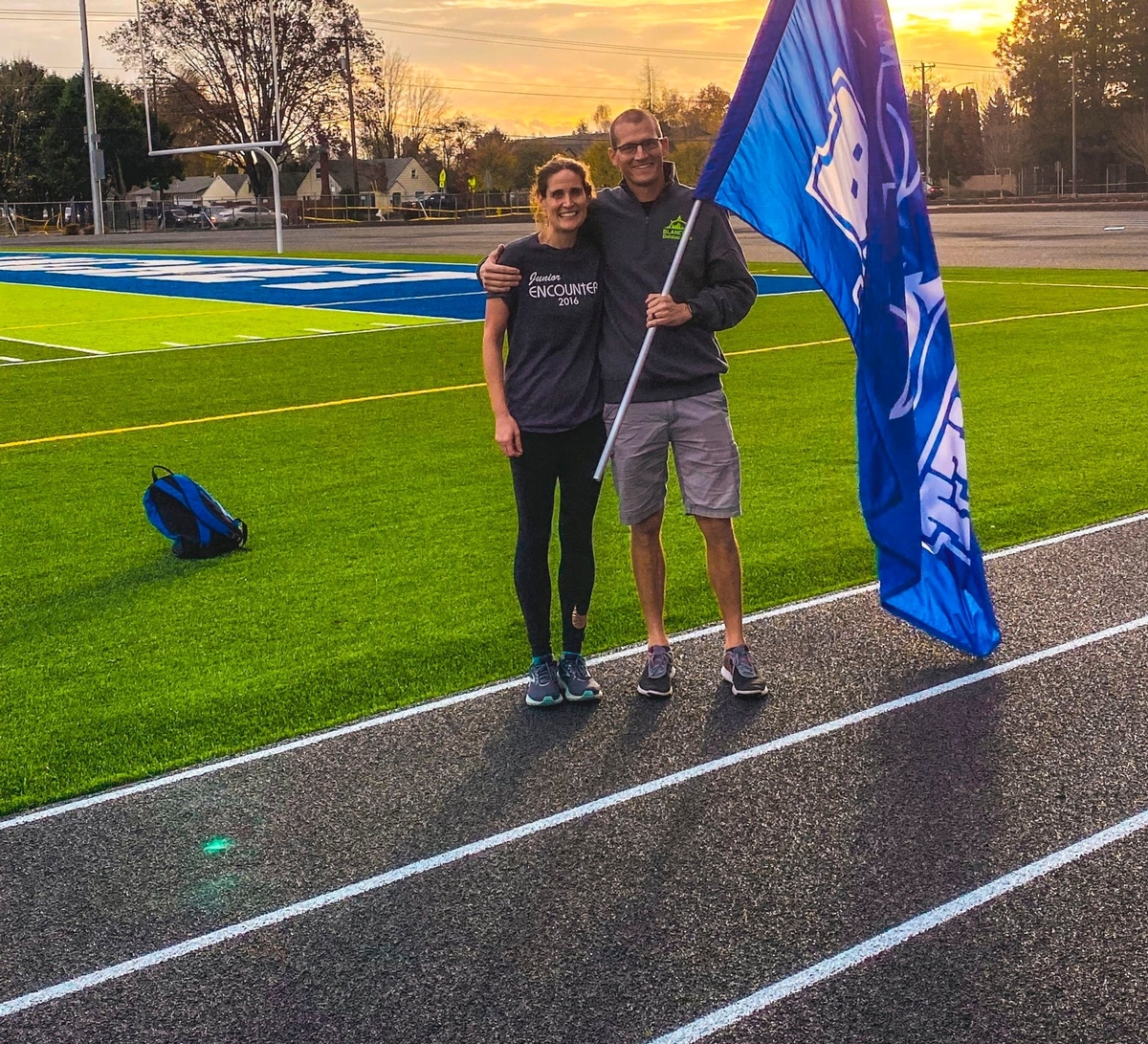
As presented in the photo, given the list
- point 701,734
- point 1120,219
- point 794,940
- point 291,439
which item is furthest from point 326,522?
point 1120,219

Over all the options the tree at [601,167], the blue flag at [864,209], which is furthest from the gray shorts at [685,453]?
the tree at [601,167]

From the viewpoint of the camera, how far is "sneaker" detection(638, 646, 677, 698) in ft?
18.3

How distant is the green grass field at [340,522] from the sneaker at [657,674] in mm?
641

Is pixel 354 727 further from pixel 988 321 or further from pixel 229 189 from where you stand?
pixel 229 189

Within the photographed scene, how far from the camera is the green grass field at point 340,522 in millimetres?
5758

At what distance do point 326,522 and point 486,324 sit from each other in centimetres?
360

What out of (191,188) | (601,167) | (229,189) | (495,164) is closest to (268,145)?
(601,167)

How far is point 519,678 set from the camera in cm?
589

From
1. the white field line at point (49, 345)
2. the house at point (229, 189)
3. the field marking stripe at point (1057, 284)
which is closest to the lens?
the white field line at point (49, 345)

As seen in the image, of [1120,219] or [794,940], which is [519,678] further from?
[1120,219]

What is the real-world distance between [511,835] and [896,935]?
A: 1190 mm

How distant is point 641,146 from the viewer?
16.7ft

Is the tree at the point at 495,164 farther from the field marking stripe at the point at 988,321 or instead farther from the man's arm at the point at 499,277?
the man's arm at the point at 499,277

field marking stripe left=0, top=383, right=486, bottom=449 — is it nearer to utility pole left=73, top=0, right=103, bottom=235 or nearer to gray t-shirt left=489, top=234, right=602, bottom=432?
gray t-shirt left=489, top=234, right=602, bottom=432
